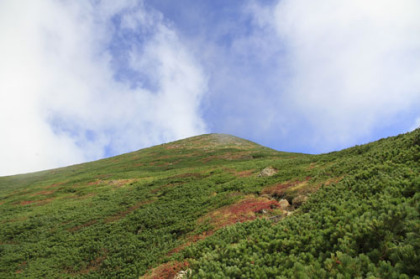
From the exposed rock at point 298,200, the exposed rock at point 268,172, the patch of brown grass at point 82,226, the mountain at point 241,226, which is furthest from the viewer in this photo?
the exposed rock at point 268,172

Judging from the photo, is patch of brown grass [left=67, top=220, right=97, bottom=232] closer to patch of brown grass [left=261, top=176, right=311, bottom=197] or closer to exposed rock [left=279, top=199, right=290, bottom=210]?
patch of brown grass [left=261, top=176, right=311, bottom=197]

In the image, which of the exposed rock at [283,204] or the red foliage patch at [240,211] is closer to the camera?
the exposed rock at [283,204]

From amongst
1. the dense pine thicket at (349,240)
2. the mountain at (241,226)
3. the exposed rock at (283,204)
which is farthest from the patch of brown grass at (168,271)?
the exposed rock at (283,204)

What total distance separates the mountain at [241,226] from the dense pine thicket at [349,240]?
4 centimetres

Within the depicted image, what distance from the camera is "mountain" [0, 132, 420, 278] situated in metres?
7.90

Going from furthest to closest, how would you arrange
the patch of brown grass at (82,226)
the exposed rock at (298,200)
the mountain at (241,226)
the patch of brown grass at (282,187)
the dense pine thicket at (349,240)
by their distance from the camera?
the patch of brown grass at (82,226)
the patch of brown grass at (282,187)
the exposed rock at (298,200)
the mountain at (241,226)
the dense pine thicket at (349,240)

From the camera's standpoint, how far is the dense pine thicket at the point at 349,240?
6742mm

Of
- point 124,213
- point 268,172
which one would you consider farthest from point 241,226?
point 124,213

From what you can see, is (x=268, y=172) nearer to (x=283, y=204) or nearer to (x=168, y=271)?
(x=283, y=204)

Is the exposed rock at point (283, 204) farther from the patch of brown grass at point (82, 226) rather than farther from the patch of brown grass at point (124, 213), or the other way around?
the patch of brown grass at point (82, 226)

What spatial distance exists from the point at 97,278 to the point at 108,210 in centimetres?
1822

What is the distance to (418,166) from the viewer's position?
39.8 ft

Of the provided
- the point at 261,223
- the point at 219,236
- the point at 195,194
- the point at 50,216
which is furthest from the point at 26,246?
the point at 261,223

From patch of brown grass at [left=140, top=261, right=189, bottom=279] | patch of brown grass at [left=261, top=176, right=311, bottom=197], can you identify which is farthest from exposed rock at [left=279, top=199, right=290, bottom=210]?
patch of brown grass at [left=140, top=261, right=189, bottom=279]
